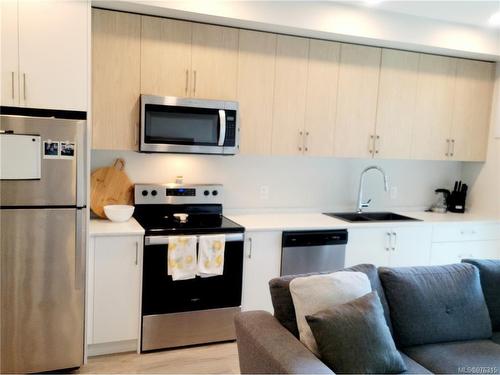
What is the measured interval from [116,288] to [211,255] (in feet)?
2.27

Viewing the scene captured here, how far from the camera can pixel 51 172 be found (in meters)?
2.53

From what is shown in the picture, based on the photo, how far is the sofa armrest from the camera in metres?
1.69

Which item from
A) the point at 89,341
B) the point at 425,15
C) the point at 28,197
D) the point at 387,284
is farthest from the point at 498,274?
the point at 28,197

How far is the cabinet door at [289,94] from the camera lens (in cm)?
→ 351

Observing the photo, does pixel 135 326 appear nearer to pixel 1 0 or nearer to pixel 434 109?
pixel 1 0

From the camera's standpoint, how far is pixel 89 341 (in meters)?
2.90

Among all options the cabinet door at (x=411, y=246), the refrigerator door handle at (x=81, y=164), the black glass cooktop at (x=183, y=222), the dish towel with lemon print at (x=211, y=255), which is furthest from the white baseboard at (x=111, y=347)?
the cabinet door at (x=411, y=246)

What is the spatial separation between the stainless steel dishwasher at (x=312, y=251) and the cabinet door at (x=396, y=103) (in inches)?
39.0

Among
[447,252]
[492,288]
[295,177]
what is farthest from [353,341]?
[447,252]

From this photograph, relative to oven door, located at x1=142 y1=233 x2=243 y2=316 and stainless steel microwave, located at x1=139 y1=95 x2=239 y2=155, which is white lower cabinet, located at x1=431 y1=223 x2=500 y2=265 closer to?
oven door, located at x1=142 y1=233 x2=243 y2=316

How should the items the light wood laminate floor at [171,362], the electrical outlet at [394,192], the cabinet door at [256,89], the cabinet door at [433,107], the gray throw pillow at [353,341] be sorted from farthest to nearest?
1. the electrical outlet at [394,192]
2. the cabinet door at [433,107]
3. the cabinet door at [256,89]
4. the light wood laminate floor at [171,362]
5. the gray throw pillow at [353,341]

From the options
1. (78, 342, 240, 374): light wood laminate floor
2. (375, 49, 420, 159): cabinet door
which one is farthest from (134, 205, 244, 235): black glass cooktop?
(375, 49, 420, 159): cabinet door

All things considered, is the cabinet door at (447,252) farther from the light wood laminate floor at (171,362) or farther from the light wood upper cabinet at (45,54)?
the light wood upper cabinet at (45,54)

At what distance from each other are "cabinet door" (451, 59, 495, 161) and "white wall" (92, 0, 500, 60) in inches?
7.1
